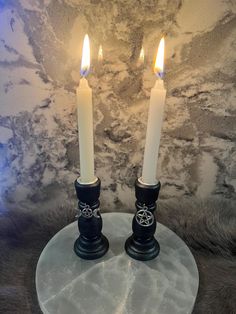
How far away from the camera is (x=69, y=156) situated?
69 centimetres

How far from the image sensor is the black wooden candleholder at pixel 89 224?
51 cm

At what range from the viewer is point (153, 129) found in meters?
0.47

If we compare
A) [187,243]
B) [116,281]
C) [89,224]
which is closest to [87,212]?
[89,224]

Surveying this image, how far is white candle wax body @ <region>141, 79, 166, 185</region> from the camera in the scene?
1.46 ft

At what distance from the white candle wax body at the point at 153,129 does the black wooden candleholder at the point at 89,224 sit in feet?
0.29

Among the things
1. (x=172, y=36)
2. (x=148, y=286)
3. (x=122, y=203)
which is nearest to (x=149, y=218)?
(x=148, y=286)

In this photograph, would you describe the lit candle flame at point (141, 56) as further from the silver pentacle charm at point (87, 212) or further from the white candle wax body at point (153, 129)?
the silver pentacle charm at point (87, 212)

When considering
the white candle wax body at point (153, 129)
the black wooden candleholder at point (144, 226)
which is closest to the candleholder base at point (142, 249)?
the black wooden candleholder at point (144, 226)

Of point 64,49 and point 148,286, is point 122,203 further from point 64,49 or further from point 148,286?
point 64,49

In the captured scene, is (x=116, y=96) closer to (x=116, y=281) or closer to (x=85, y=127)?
(x=85, y=127)

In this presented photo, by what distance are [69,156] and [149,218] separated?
26 cm

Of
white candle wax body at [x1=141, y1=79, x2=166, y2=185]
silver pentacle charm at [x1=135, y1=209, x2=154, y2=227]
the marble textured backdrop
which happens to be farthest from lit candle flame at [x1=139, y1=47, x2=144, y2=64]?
silver pentacle charm at [x1=135, y1=209, x2=154, y2=227]

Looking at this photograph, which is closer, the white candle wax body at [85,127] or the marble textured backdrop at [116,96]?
the white candle wax body at [85,127]

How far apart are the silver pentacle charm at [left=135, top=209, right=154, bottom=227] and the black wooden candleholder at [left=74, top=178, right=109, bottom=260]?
0.07 meters
